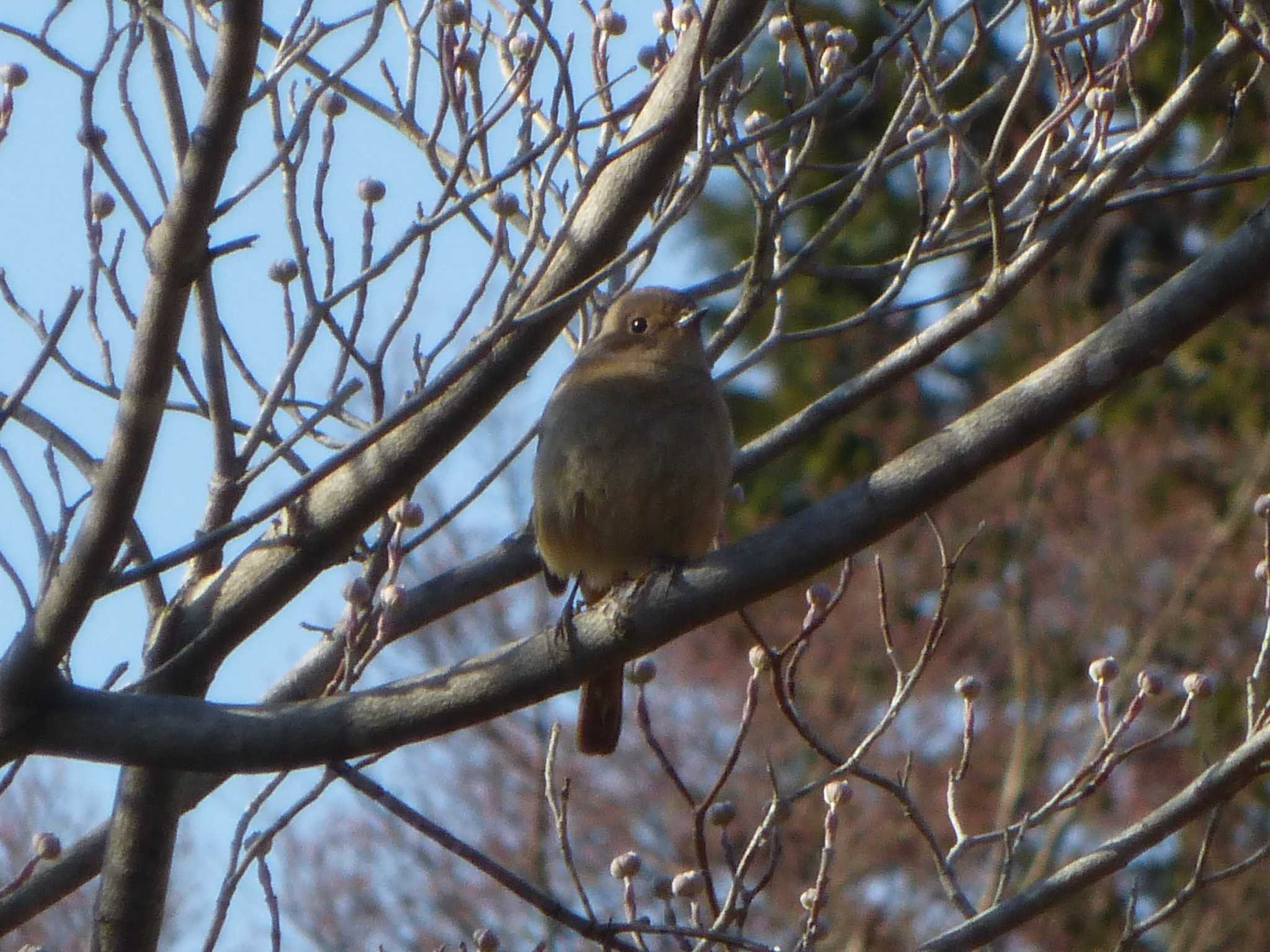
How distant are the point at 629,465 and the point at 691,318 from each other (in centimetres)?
56

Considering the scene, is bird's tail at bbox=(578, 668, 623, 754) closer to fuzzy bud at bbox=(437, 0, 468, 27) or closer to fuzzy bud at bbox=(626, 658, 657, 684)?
fuzzy bud at bbox=(626, 658, 657, 684)

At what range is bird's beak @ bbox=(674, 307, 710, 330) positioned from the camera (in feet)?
16.5

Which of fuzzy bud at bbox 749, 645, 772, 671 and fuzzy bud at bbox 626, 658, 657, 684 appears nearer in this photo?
fuzzy bud at bbox 749, 645, 772, 671

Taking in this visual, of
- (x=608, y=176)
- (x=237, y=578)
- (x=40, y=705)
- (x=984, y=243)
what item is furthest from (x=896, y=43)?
(x=40, y=705)

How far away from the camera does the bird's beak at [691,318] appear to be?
199 inches

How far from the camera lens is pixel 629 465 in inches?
185

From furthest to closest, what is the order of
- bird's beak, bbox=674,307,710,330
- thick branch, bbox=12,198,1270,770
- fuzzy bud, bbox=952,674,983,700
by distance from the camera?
1. bird's beak, bbox=674,307,710,330
2. fuzzy bud, bbox=952,674,983,700
3. thick branch, bbox=12,198,1270,770

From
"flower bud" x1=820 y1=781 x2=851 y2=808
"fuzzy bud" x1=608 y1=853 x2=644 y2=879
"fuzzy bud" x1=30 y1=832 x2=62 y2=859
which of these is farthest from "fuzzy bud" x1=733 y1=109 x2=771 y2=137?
"fuzzy bud" x1=30 y1=832 x2=62 y2=859

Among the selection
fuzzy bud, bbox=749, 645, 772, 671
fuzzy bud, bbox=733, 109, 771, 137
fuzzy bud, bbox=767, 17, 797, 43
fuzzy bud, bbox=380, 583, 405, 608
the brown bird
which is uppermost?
fuzzy bud, bbox=767, 17, 797, 43

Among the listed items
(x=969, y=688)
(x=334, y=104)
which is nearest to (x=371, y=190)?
(x=334, y=104)

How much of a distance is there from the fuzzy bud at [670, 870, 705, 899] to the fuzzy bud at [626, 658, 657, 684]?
1.27 feet

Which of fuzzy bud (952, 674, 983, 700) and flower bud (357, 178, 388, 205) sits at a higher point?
flower bud (357, 178, 388, 205)

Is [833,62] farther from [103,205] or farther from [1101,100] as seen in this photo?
[103,205]

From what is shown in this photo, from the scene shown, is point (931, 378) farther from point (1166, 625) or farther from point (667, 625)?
point (667, 625)
